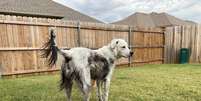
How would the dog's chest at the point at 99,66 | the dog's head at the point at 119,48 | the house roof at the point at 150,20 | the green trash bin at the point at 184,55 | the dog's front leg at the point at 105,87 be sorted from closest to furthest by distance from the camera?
1. the dog's chest at the point at 99,66
2. the dog's front leg at the point at 105,87
3. the dog's head at the point at 119,48
4. the green trash bin at the point at 184,55
5. the house roof at the point at 150,20

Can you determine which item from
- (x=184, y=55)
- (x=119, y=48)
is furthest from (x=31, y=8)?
(x=119, y=48)

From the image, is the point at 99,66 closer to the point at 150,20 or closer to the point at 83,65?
the point at 83,65

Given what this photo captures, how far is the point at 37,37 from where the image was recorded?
7.88 meters

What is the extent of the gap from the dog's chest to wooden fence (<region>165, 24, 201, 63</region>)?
9814 millimetres

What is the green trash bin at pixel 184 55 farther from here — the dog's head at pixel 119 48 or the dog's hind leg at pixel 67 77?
the dog's hind leg at pixel 67 77

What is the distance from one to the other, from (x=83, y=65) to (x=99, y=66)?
341 millimetres

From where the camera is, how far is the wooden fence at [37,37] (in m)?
7.21

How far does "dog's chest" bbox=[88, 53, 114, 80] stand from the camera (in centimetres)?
382

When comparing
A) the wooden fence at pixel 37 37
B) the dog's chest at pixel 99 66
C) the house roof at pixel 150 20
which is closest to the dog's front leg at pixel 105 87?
the dog's chest at pixel 99 66

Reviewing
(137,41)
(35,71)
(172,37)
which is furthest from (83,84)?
(172,37)

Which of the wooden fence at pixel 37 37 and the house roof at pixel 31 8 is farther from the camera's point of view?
the house roof at pixel 31 8

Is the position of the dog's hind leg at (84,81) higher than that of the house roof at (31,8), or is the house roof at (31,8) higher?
the house roof at (31,8)

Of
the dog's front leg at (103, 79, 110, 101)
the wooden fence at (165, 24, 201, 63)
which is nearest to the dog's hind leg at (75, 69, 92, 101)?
the dog's front leg at (103, 79, 110, 101)

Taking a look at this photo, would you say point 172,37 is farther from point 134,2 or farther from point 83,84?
point 134,2
